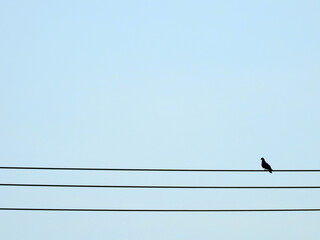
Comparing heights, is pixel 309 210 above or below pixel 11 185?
below

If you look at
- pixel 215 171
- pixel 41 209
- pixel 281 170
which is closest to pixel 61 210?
pixel 41 209

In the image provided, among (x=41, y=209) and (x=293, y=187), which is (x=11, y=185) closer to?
(x=41, y=209)

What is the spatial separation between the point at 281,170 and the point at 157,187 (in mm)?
2701

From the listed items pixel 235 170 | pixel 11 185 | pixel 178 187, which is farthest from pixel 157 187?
pixel 11 185

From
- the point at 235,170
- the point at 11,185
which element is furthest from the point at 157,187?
the point at 11,185

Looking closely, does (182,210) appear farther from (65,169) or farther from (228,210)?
(65,169)

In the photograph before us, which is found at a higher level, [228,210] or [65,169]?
[65,169]

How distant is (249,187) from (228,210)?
0.70 metres

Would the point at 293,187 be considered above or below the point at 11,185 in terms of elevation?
below

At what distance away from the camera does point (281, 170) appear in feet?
69.8

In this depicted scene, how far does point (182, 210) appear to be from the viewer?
2144 centimetres

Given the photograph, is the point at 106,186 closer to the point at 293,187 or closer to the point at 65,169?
the point at 65,169

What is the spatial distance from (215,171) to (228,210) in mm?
972

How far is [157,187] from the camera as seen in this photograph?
21.7 m
